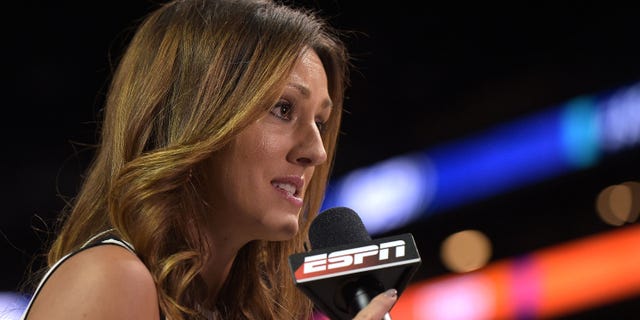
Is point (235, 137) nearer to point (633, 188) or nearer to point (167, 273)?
point (167, 273)

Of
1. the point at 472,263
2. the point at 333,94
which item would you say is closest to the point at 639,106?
the point at 472,263

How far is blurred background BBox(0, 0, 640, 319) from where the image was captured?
395cm

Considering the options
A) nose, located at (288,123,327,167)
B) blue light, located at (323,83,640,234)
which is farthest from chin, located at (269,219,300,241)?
blue light, located at (323,83,640,234)

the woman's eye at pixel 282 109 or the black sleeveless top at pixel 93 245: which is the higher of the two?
the woman's eye at pixel 282 109

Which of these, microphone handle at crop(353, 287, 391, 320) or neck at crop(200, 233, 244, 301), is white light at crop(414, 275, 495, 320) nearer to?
neck at crop(200, 233, 244, 301)

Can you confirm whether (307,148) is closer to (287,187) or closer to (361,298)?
(287,187)

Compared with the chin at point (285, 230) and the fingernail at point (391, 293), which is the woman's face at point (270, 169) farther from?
the fingernail at point (391, 293)

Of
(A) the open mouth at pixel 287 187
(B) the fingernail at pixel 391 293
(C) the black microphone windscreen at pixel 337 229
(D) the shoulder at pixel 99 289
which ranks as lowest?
(D) the shoulder at pixel 99 289

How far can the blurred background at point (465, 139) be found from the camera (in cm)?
395

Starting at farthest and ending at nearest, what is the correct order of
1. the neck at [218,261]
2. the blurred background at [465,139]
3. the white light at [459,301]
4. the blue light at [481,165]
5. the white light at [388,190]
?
the white light at [459,301], the white light at [388,190], the blue light at [481,165], the blurred background at [465,139], the neck at [218,261]

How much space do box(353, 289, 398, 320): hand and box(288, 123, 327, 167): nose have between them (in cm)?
42

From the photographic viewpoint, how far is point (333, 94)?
1784 mm

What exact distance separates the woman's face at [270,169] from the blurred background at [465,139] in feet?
7.58

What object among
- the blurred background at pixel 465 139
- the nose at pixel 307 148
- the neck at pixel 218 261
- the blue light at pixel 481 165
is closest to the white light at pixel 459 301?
the blurred background at pixel 465 139
